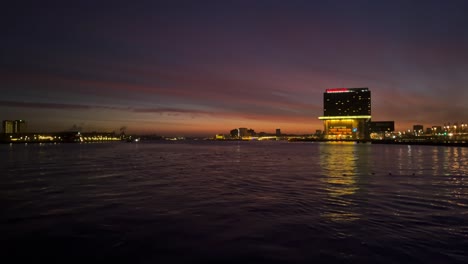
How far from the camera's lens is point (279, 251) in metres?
9.98

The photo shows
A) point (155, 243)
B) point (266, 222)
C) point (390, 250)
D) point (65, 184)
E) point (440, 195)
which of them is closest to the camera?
point (390, 250)

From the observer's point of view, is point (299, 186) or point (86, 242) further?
point (299, 186)

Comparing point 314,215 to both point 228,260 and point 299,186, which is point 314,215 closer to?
point 228,260

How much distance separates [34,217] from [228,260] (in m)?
9.96

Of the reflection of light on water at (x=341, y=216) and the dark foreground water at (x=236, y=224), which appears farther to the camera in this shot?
the reflection of light on water at (x=341, y=216)

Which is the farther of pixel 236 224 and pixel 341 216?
pixel 341 216

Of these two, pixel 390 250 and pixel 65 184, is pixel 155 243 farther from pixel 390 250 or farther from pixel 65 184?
pixel 65 184

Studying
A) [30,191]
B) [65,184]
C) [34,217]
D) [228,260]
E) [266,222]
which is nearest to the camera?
[228,260]

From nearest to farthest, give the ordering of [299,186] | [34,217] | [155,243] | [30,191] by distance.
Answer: [155,243], [34,217], [30,191], [299,186]

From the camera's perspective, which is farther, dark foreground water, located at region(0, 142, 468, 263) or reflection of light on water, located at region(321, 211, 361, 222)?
reflection of light on water, located at region(321, 211, 361, 222)

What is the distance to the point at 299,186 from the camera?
2317 cm

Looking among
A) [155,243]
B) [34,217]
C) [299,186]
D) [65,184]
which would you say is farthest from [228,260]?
[65,184]

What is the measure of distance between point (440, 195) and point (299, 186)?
28.2 ft

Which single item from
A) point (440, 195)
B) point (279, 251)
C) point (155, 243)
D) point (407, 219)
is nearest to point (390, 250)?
point (279, 251)
